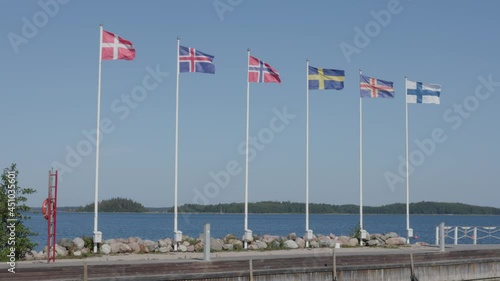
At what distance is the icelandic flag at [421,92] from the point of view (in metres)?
45.0

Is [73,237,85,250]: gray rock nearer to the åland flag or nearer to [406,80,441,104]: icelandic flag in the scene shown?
the åland flag

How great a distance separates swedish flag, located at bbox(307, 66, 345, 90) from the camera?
1645 inches

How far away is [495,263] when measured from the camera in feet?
115

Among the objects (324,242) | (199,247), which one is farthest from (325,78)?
(199,247)

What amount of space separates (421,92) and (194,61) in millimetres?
16086

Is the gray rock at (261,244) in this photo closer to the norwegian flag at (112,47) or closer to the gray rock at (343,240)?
the gray rock at (343,240)

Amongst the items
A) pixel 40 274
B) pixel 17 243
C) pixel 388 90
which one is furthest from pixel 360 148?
pixel 40 274

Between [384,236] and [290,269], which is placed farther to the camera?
[384,236]

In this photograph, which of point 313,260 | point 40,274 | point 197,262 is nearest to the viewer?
point 40,274

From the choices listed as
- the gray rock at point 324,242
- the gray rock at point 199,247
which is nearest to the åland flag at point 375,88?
the gray rock at point 324,242

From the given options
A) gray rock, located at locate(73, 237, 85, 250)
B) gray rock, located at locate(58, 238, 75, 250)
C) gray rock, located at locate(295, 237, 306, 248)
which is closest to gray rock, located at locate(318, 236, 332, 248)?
gray rock, located at locate(295, 237, 306, 248)

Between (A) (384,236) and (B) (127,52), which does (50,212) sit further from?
(A) (384,236)

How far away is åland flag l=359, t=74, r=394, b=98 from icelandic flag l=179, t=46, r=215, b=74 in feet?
37.1

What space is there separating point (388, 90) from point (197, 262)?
2235cm
